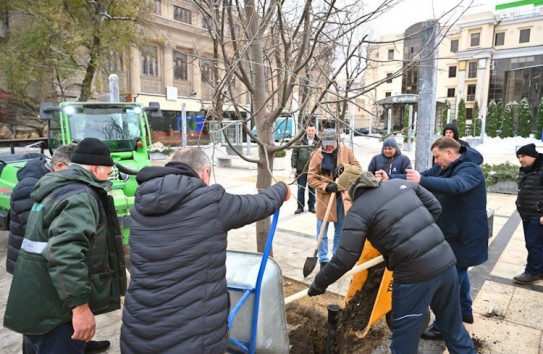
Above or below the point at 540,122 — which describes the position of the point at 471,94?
above

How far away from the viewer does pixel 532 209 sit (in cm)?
426

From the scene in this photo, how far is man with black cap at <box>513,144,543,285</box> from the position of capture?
4219 millimetres

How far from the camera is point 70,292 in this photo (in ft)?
6.59

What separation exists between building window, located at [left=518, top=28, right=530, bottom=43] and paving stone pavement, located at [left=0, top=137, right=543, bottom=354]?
162ft

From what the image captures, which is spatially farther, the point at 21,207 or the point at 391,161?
the point at 391,161

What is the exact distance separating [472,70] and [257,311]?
178 ft

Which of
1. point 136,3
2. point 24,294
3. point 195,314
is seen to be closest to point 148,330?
point 195,314

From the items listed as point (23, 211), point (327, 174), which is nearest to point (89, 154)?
point (23, 211)

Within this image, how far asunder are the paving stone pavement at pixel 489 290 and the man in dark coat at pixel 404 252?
0.79 meters

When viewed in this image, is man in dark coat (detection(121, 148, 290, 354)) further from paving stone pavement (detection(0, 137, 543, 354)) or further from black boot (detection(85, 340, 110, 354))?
paving stone pavement (detection(0, 137, 543, 354))

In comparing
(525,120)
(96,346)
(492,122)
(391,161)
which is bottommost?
(96,346)

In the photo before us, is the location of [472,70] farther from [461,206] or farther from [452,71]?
[461,206]

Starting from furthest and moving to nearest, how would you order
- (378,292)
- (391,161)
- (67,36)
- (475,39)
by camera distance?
(475,39) < (67,36) < (391,161) < (378,292)

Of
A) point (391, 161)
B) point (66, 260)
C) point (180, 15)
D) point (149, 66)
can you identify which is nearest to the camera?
point (66, 260)
